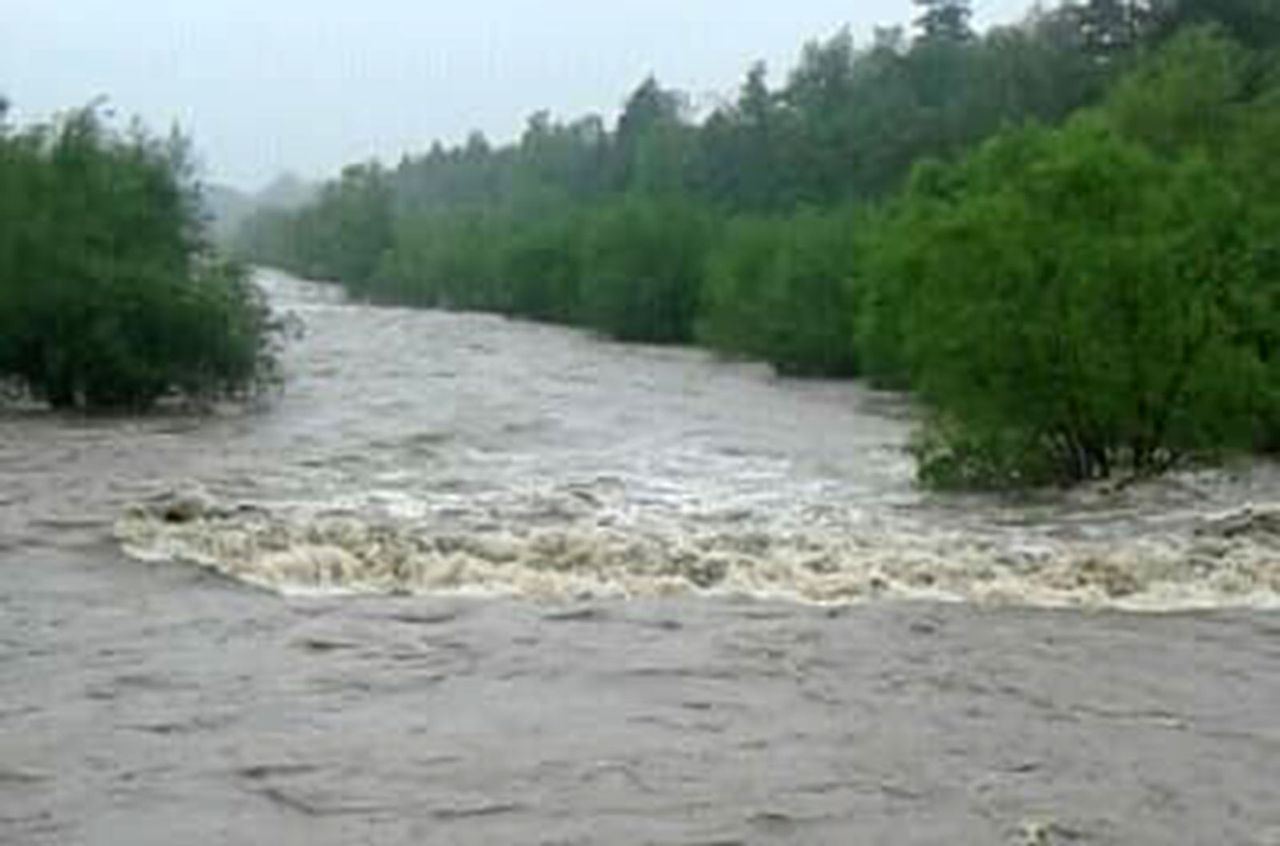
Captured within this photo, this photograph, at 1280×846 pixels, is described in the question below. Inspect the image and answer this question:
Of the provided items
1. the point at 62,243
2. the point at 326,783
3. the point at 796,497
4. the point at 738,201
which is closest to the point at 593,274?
the point at 738,201

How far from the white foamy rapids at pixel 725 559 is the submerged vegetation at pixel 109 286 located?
48.8 ft

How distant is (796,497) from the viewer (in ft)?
80.1

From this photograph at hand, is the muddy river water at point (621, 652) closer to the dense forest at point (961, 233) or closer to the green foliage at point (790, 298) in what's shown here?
the dense forest at point (961, 233)

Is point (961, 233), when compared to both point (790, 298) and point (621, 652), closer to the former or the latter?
point (621, 652)

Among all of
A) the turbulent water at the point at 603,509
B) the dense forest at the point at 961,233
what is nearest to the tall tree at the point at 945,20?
the dense forest at the point at 961,233

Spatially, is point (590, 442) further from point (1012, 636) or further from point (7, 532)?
point (1012, 636)

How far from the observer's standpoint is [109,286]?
36.1 meters

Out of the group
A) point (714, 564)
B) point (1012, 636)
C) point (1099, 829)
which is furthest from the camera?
point (714, 564)

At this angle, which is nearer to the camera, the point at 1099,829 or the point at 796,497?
the point at 1099,829

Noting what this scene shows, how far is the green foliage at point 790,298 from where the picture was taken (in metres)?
50.9

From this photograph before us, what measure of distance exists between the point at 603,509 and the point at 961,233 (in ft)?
19.2

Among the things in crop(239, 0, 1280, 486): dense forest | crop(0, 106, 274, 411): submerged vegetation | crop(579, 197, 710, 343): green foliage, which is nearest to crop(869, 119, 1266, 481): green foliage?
crop(239, 0, 1280, 486): dense forest

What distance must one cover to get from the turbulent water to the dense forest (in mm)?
1313

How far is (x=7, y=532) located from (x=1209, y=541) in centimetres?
1141
